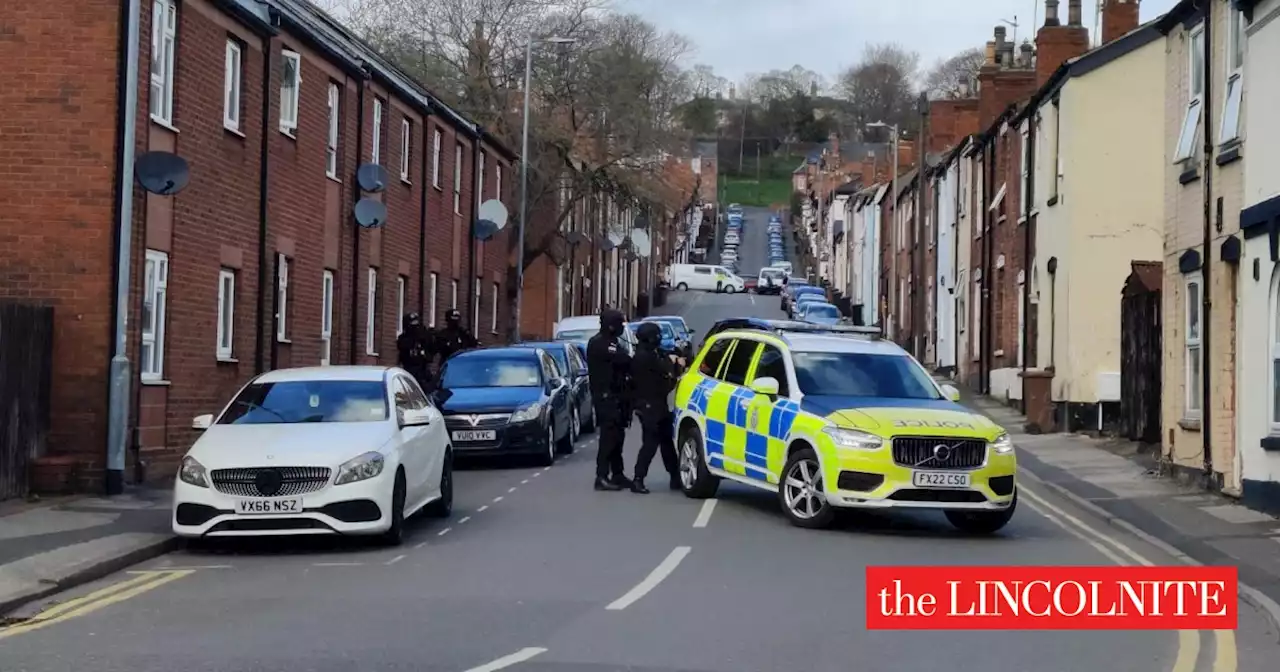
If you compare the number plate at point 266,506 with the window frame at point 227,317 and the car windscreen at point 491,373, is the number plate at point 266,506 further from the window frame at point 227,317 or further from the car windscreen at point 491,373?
the car windscreen at point 491,373

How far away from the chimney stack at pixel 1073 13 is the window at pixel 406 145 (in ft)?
42.8

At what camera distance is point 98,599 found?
36.2 ft

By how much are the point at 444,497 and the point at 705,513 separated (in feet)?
8.36

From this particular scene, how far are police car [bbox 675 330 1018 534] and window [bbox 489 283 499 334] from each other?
79.9ft

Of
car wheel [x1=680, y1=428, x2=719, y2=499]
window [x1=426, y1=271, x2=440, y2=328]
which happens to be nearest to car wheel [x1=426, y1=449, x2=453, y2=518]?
car wheel [x1=680, y1=428, x2=719, y2=499]

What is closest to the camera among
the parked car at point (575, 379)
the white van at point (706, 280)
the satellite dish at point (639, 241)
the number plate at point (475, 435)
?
the number plate at point (475, 435)

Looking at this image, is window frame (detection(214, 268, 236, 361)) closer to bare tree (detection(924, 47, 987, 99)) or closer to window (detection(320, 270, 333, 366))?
window (detection(320, 270, 333, 366))

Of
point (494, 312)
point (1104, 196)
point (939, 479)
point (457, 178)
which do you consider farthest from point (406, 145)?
point (939, 479)

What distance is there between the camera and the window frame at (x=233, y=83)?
21359mm

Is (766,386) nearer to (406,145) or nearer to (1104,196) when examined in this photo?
(1104,196)

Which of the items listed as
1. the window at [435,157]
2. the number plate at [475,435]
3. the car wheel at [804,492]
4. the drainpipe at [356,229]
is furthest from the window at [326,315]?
the car wheel at [804,492]

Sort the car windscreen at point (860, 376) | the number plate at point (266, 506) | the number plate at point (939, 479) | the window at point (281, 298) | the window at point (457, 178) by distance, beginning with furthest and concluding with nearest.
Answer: the window at point (457, 178) → the window at point (281, 298) → the car windscreen at point (860, 376) → the number plate at point (939, 479) → the number plate at point (266, 506)

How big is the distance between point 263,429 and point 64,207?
4981mm

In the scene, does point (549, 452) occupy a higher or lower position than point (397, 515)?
higher
